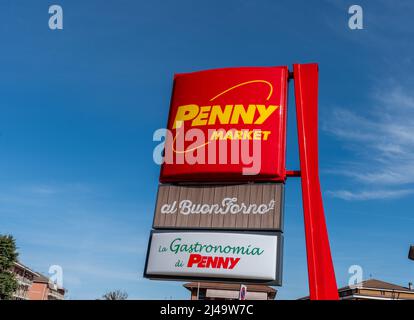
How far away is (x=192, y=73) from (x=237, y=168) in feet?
15.6

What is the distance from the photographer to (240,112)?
14.6 metres

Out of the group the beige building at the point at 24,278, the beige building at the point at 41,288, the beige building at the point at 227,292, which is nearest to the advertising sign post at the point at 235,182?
the beige building at the point at 227,292

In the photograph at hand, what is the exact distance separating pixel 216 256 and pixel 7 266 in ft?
143

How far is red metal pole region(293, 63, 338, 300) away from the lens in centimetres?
1176

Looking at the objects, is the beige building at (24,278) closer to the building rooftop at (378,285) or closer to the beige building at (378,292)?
Answer: the beige building at (378,292)

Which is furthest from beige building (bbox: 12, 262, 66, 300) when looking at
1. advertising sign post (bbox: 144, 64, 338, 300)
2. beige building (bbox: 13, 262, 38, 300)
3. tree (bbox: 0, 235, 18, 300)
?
advertising sign post (bbox: 144, 64, 338, 300)

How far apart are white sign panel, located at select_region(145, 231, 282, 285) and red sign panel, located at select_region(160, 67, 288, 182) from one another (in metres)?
2.13

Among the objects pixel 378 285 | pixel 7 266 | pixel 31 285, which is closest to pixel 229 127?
pixel 7 266

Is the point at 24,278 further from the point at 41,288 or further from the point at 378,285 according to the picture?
the point at 378,285

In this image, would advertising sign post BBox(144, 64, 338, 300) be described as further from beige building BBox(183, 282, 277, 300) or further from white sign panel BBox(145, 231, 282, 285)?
beige building BBox(183, 282, 277, 300)

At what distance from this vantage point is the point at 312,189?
13.0 m
